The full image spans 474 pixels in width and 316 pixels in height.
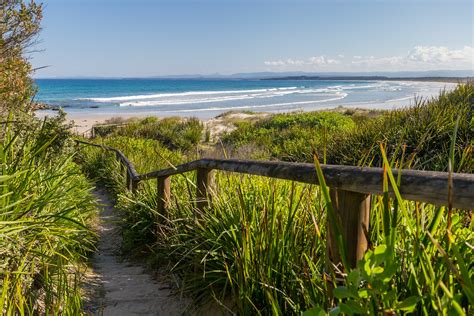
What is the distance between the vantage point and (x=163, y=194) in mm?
4809

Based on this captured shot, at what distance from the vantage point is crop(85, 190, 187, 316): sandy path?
11.7 feet

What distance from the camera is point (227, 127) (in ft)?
84.5

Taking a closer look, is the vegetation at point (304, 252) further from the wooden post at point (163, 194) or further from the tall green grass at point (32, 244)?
the tall green grass at point (32, 244)

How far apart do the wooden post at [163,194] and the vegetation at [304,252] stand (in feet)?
0.70

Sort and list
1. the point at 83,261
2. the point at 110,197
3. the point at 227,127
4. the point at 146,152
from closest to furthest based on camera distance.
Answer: the point at 83,261 → the point at 110,197 → the point at 146,152 → the point at 227,127

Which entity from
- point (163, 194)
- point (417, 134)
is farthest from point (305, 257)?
point (417, 134)

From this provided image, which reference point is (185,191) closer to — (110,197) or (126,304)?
(126,304)

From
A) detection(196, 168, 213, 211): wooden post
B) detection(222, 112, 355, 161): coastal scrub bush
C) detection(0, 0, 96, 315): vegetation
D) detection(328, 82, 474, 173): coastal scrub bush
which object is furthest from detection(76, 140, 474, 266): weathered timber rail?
detection(222, 112, 355, 161): coastal scrub bush

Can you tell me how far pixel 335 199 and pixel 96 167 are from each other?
10.1m

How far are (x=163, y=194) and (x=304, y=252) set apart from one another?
2.47 meters

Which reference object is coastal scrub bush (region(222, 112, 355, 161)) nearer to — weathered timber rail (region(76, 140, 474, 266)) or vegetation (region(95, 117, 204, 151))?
vegetation (region(95, 117, 204, 151))

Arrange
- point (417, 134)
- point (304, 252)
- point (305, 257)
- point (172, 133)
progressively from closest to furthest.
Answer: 1. point (305, 257)
2. point (304, 252)
3. point (417, 134)
4. point (172, 133)

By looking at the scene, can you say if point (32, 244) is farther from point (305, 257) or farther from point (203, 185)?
point (305, 257)

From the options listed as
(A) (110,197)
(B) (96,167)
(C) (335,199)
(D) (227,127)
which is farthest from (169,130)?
(C) (335,199)
